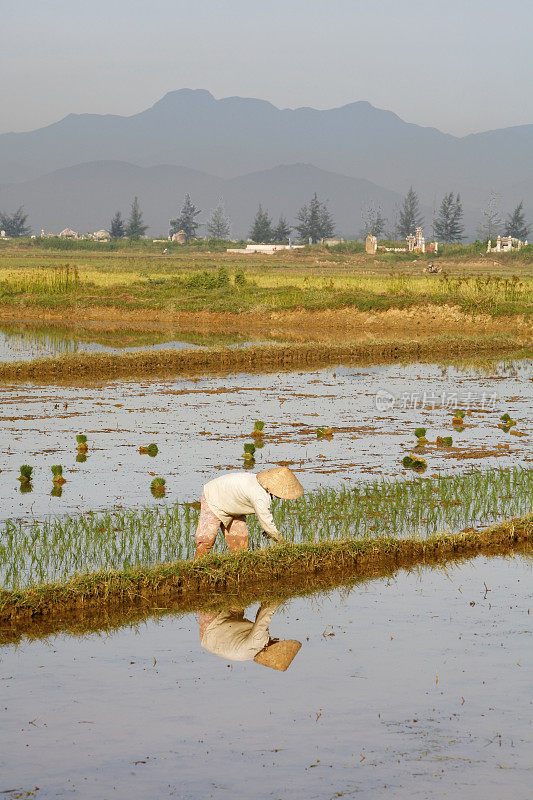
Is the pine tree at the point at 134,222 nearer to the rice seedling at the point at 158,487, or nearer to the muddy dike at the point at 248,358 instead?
the muddy dike at the point at 248,358

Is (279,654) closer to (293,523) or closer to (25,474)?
(293,523)

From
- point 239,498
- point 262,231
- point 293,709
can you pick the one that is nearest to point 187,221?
point 262,231

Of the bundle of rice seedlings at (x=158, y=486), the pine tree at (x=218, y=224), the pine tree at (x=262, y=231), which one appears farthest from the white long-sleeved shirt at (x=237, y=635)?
the pine tree at (x=218, y=224)

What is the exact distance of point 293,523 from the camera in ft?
26.0

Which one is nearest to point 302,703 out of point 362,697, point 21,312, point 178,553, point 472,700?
point 362,697

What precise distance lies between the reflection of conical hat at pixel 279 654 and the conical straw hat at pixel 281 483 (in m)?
0.87

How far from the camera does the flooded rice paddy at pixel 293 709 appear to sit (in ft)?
13.9

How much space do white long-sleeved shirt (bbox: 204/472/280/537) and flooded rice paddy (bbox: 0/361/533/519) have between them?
2.37 m

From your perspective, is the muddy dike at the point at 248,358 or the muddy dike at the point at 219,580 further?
the muddy dike at the point at 248,358

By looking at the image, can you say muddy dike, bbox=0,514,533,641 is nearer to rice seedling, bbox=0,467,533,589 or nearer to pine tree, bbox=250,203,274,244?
rice seedling, bbox=0,467,533,589

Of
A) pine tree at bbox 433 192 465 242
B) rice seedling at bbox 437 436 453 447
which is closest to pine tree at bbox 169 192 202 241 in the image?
pine tree at bbox 433 192 465 242

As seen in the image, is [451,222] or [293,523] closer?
Answer: [293,523]

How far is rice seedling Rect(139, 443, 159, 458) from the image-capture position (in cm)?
1094

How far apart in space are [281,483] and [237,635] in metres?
0.94
